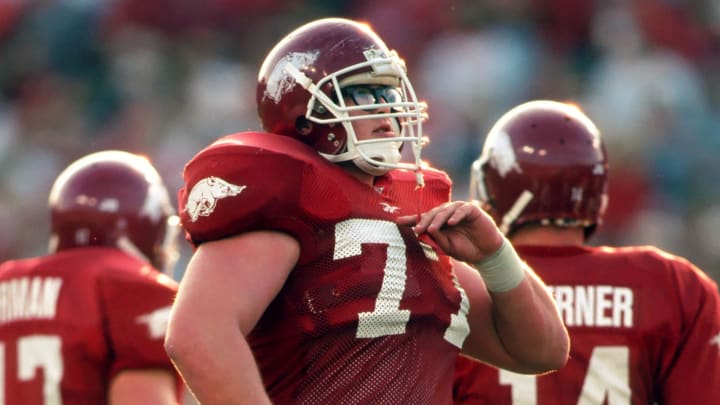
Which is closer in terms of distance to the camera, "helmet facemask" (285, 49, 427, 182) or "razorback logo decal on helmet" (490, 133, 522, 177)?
"helmet facemask" (285, 49, 427, 182)

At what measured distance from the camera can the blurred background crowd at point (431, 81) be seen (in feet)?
29.2

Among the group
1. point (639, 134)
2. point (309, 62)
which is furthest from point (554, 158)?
point (639, 134)

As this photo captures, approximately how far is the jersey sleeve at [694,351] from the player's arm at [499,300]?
0.68 meters

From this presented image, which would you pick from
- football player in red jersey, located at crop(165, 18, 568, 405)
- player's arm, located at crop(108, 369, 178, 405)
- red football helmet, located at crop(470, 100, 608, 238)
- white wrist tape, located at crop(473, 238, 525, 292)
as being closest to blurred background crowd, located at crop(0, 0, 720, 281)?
red football helmet, located at crop(470, 100, 608, 238)

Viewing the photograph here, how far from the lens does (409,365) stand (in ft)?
9.23

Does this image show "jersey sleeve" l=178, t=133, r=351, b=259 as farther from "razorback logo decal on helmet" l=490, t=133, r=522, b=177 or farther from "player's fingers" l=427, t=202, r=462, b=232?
"razorback logo decal on helmet" l=490, t=133, r=522, b=177

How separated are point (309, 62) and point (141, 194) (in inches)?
83.8

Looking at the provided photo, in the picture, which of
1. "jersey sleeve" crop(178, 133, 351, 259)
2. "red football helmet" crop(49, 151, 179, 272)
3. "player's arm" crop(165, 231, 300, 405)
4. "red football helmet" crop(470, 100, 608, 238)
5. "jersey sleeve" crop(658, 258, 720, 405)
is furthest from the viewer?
"red football helmet" crop(49, 151, 179, 272)

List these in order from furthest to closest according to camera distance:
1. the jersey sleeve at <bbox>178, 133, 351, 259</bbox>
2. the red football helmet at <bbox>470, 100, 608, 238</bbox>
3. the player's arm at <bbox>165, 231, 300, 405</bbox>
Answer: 1. the red football helmet at <bbox>470, 100, 608, 238</bbox>
2. the jersey sleeve at <bbox>178, 133, 351, 259</bbox>
3. the player's arm at <bbox>165, 231, 300, 405</bbox>

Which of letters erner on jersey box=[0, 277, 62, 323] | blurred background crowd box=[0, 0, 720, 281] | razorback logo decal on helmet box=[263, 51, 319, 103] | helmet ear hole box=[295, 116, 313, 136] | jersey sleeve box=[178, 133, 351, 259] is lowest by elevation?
blurred background crowd box=[0, 0, 720, 281]

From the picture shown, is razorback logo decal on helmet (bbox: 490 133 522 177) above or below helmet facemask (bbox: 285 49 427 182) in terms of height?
below

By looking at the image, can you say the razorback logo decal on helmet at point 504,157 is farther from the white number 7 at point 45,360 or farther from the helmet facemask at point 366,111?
the white number 7 at point 45,360

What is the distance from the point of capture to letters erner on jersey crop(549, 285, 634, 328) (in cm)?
379

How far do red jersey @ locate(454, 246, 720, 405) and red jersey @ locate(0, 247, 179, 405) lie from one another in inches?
42.7
